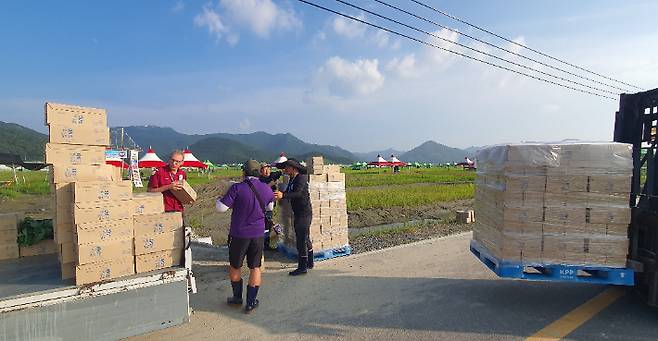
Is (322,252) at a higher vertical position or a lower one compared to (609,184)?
lower

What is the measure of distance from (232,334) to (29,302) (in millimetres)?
1869

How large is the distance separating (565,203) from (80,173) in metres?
5.29

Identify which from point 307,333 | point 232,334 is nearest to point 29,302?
point 232,334

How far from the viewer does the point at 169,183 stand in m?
5.40

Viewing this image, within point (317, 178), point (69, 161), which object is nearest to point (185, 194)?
point (69, 161)

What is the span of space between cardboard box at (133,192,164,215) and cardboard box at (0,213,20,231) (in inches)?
69.2

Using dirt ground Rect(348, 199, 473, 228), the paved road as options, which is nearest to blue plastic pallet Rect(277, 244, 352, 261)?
the paved road

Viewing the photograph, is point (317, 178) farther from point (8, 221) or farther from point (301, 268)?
point (8, 221)

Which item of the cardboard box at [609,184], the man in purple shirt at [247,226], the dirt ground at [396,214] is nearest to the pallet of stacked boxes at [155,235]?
the man in purple shirt at [247,226]

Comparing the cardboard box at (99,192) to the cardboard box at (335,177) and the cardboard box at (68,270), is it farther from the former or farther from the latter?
the cardboard box at (335,177)

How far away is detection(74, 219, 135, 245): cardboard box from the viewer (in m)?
3.65

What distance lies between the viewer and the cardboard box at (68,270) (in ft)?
12.5

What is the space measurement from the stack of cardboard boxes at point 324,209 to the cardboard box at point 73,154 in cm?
376

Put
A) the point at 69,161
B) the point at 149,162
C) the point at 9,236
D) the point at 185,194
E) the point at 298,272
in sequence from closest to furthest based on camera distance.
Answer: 1. the point at 69,161
2. the point at 9,236
3. the point at 185,194
4. the point at 298,272
5. the point at 149,162
